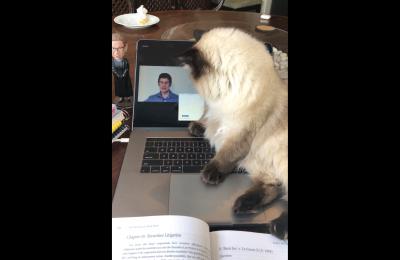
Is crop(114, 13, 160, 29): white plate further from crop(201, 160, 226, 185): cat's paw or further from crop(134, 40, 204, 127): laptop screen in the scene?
crop(201, 160, 226, 185): cat's paw

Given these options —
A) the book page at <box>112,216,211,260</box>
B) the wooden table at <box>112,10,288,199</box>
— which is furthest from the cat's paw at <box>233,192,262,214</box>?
the wooden table at <box>112,10,288,199</box>

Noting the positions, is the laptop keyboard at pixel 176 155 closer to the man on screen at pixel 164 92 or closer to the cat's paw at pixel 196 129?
the cat's paw at pixel 196 129

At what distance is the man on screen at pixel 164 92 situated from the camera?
1162mm

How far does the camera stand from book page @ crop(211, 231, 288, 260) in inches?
28.6

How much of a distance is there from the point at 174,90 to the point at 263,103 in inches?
12.7

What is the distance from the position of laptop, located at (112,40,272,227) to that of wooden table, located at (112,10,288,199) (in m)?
0.28

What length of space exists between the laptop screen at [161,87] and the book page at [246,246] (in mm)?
510

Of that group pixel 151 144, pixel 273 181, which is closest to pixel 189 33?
pixel 151 144

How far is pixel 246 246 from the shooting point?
0.74 meters

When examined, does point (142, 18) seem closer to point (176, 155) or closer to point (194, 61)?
point (194, 61)
